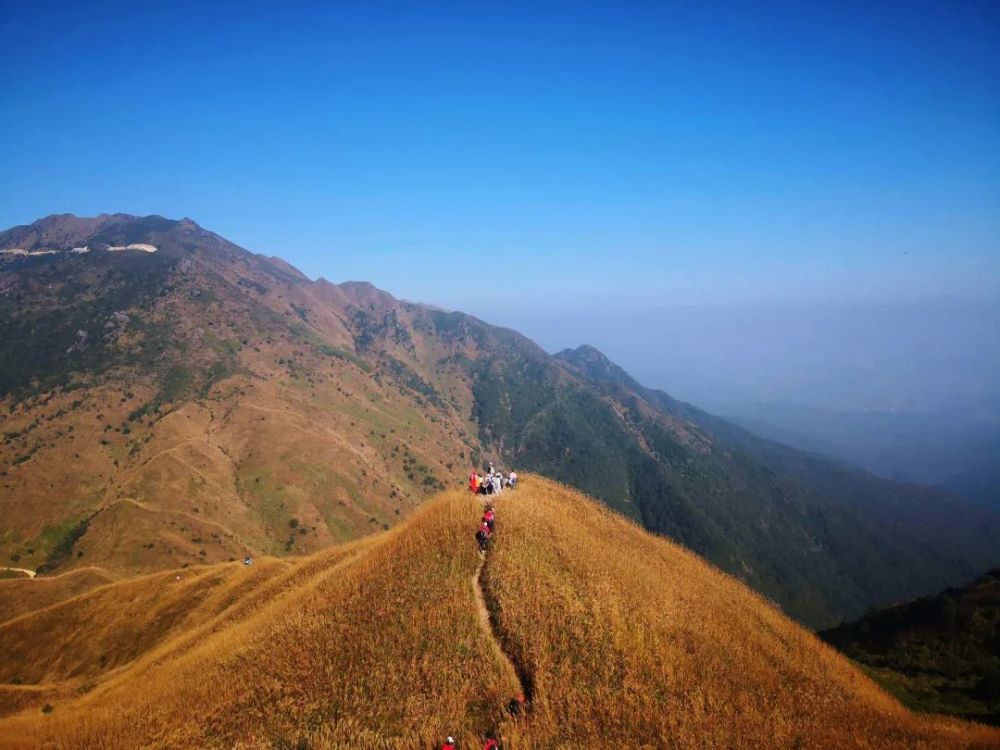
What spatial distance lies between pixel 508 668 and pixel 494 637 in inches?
50.0

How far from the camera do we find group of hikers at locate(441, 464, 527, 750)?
1116 centimetres

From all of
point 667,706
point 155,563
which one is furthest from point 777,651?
point 155,563

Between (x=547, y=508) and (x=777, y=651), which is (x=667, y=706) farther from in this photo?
(x=547, y=508)

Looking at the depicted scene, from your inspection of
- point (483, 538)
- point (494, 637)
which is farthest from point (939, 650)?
point (494, 637)

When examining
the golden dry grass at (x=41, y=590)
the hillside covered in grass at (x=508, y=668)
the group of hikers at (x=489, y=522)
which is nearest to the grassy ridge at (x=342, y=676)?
the hillside covered in grass at (x=508, y=668)

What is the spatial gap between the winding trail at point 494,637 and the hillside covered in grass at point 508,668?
6 cm

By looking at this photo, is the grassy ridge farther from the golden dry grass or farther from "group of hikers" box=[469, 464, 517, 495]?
the golden dry grass

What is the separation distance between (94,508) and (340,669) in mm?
154849

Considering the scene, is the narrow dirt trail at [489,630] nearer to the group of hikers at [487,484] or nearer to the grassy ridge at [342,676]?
the grassy ridge at [342,676]

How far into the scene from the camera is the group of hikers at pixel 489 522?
1116cm

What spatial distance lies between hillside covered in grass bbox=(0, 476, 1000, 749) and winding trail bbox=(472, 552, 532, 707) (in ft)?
0.20

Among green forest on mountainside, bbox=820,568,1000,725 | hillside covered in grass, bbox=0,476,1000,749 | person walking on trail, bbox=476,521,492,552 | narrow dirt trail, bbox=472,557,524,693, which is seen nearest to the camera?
hillside covered in grass, bbox=0,476,1000,749

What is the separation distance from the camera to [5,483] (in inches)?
5034

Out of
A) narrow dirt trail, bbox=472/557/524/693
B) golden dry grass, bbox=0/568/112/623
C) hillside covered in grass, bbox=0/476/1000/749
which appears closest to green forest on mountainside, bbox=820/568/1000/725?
hillside covered in grass, bbox=0/476/1000/749
